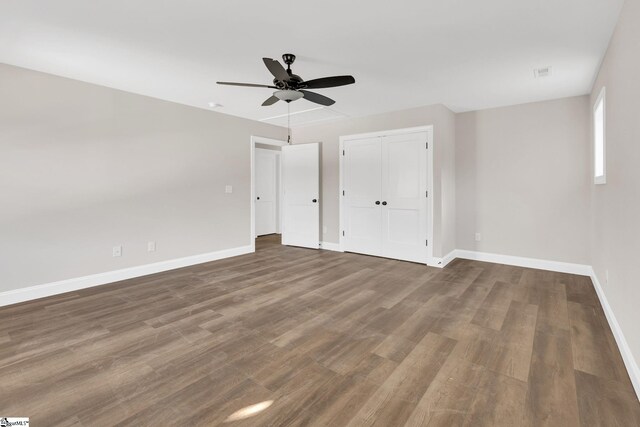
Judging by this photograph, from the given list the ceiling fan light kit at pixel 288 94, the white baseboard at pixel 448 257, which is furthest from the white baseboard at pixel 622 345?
the ceiling fan light kit at pixel 288 94

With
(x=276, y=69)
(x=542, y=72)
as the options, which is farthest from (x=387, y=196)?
(x=276, y=69)

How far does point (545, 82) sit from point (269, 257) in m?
4.66

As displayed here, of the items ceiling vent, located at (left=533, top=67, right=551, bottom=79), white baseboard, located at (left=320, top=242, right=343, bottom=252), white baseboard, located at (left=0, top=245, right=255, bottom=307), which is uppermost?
ceiling vent, located at (left=533, top=67, right=551, bottom=79)

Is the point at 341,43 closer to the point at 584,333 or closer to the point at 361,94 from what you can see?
the point at 361,94

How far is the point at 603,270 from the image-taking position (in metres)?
3.15

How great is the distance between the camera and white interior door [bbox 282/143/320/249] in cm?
608

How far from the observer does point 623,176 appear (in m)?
2.21

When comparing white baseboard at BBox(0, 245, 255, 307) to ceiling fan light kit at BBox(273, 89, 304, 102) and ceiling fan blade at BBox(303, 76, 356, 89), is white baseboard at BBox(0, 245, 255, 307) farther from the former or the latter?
ceiling fan blade at BBox(303, 76, 356, 89)

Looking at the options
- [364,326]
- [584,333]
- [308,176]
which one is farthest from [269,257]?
[584,333]

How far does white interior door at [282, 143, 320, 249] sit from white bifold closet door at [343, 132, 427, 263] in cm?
65

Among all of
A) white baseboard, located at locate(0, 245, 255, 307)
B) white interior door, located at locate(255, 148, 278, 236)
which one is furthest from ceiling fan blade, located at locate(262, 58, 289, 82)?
white interior door, located at locate(255, 148, 278, 236)

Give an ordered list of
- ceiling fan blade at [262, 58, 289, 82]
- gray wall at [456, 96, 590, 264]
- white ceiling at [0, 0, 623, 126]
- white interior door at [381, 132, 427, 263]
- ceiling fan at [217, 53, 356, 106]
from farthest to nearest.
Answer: white interior door at [381, 132, 427, 263], gray wall at [456, 96, 590, 264], ceiling fan at [217, 53, 356, 106], ceiling fan blade at [262, 58, 289, 82], white ceiling at [0, 0, 623, 126]

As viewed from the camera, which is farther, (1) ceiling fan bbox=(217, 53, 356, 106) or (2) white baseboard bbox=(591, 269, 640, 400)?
(1) ceiling fan bbox=(217, 53, 356, 106)

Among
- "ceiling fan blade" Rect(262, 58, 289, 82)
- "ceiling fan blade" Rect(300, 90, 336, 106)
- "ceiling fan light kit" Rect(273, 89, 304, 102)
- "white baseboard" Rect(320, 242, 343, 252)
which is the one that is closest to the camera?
"ceiling fan blade" Rect(262, 58, 289, 82)
